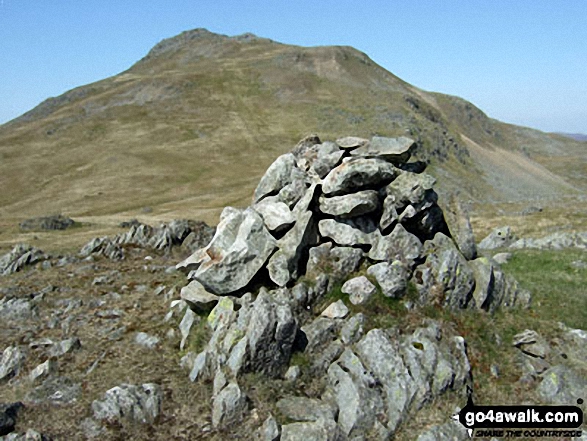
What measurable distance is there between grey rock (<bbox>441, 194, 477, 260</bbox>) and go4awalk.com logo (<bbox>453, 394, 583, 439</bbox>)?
22.5 ft

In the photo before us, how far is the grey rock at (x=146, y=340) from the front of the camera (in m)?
16.0

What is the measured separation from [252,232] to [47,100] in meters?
197

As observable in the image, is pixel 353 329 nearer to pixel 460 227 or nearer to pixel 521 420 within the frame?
pixel 521 420

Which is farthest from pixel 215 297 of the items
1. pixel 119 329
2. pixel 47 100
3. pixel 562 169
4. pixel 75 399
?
pixel 47 100

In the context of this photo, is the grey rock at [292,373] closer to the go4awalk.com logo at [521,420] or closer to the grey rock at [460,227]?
the go4awalk.com logo at [521,420]

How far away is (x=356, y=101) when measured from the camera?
128 metres

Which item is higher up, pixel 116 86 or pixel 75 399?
pixel 116 86

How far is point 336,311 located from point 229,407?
509cm

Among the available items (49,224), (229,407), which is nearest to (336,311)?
(229,407)

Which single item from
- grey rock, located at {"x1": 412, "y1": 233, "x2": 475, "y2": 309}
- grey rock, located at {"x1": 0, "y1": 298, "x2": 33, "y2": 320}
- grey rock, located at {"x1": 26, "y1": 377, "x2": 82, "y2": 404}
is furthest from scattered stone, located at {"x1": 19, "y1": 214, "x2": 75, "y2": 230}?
grey rock, located at {"x1": 412, "y1": 233, "x2": 475, "y2": 309}

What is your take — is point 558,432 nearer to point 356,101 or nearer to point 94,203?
point 94,203

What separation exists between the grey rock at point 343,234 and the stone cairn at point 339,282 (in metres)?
0.04

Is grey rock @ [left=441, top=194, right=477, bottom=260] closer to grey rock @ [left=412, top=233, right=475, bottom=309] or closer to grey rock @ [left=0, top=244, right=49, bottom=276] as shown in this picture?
grey rock @ [left=412, top=233, right=475, bottom=309]

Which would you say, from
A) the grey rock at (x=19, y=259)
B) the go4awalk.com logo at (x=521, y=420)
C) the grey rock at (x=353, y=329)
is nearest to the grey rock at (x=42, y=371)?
the grey rock at (x=353, y=329)
